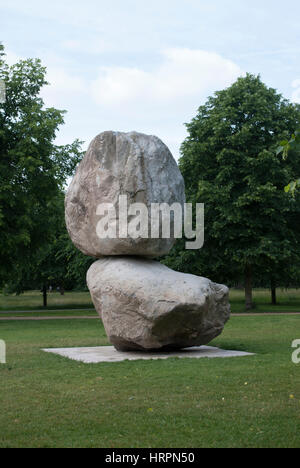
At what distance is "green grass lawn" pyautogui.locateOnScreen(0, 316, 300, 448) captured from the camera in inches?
272

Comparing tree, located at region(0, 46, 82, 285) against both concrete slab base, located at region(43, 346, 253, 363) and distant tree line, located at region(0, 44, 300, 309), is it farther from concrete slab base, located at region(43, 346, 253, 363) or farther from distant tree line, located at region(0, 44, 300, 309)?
concrete slab base, located at region(43, 346, 253, 363)

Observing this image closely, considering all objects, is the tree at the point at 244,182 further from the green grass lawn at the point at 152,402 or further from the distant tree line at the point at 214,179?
the green grass lawn at the point at 152,402

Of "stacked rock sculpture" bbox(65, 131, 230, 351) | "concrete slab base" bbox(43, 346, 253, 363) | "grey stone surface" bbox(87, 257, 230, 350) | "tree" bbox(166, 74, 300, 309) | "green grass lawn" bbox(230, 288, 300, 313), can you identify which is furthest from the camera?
"green grass lawn" bbox(230, 288, 300, 313)

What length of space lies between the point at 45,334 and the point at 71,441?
14.2 metres

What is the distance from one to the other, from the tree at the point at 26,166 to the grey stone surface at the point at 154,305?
13.2m

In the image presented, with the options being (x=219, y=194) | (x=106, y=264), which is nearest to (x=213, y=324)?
(x=106, y=264)

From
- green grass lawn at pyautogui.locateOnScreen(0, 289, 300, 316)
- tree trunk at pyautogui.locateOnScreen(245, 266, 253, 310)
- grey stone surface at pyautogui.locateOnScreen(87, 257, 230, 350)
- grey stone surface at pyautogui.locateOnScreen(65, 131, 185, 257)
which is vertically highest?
grey stone surface at pyautogui.locateOnScreen(65, 131, 185, 257)

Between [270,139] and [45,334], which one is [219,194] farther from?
[45,334]

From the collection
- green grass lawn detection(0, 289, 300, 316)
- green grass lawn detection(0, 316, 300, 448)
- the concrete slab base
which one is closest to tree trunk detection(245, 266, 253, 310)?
green grass lawn detection(0, 289, 300, 316)

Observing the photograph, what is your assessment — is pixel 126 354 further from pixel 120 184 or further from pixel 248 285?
pixel 248 285

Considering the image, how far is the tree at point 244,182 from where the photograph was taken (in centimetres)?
3216

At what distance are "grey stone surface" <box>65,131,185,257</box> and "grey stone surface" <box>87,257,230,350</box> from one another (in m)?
0.56

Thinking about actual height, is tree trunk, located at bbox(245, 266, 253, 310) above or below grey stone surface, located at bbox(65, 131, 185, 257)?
below

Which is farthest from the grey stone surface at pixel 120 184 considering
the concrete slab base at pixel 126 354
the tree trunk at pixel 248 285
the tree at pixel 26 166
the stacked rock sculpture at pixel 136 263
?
the tree trunk at pixel 248 285
